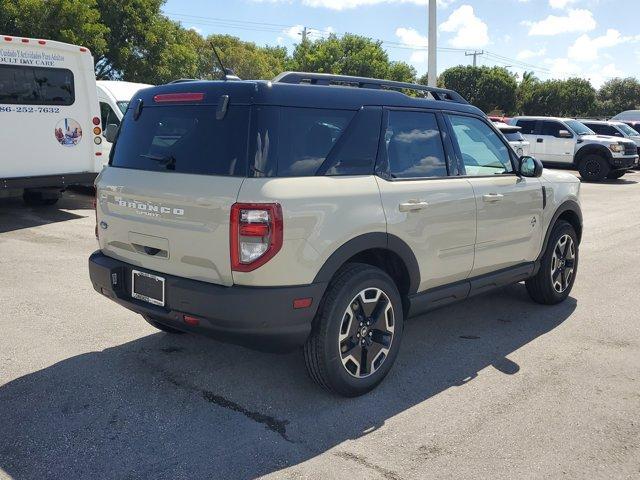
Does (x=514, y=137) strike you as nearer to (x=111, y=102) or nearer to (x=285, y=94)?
(x=111, y=102)

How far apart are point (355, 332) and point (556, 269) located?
2.80 m

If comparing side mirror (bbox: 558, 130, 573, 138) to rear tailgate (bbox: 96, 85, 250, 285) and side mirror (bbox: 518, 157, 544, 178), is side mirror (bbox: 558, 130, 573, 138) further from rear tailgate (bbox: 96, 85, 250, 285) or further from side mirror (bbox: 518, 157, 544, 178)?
rear tailgate (bbox: 96, 85, 250, 285)

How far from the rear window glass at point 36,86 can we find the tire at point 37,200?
6.31 ft

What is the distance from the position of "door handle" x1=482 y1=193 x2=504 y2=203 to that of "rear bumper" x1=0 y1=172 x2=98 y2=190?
25.1ft

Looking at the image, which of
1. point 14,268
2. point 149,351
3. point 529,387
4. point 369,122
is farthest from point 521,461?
point 14,268

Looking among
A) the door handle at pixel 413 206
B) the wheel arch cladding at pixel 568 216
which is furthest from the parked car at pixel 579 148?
the door handle at pixel 413 206

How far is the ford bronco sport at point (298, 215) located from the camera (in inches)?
130

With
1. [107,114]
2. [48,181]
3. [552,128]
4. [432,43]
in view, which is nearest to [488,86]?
[432,43]

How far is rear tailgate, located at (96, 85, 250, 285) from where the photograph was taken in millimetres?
3361

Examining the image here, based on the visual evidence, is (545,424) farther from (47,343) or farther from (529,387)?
(47,343)

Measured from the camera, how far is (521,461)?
3152mm

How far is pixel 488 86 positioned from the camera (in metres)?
63.2

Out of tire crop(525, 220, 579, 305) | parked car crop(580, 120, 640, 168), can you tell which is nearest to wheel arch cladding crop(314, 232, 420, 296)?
tire crop(525, 220, 579, 305)

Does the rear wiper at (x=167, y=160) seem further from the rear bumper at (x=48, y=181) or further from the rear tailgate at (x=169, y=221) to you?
the rear bumper at (x=48, y=181)
